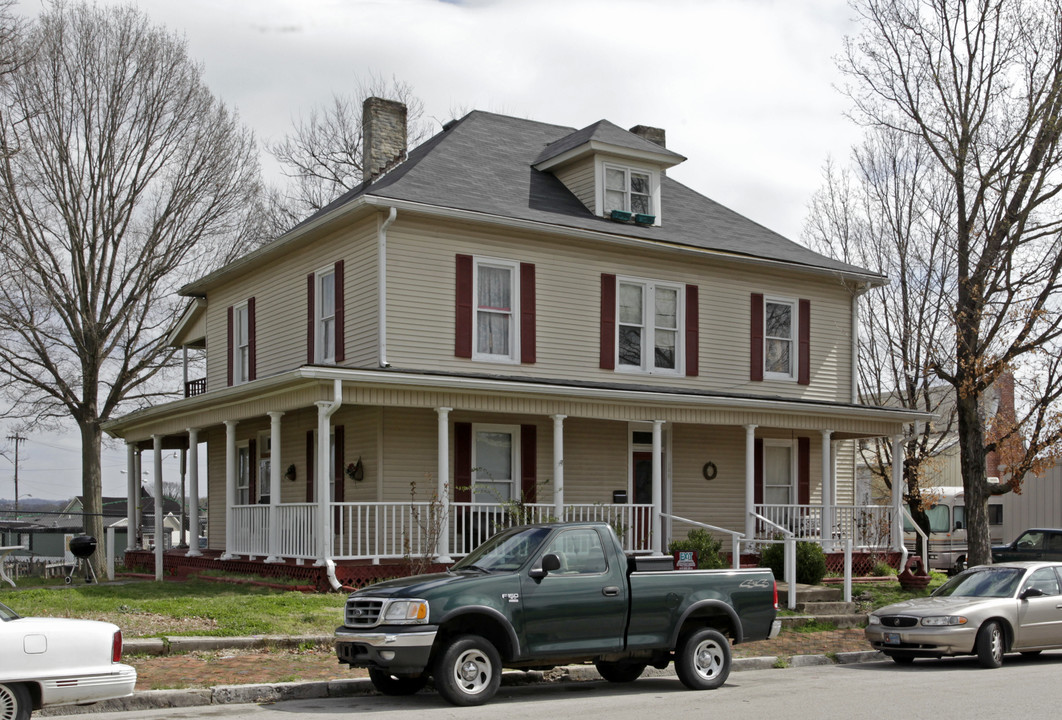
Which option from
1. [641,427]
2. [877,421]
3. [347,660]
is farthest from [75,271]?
[347,660]

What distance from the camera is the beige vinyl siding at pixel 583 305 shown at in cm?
2030

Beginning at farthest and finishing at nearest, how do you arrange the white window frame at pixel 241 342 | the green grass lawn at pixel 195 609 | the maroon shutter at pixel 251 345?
the white window frame at pixel 241 342, the maroon shutter at pixel 251 345, the green grass lawn at pixel 195 609

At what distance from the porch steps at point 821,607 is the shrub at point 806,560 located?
53 cm

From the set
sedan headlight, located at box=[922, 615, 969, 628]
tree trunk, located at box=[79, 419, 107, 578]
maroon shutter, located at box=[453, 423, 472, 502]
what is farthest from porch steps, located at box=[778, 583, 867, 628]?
tree trunk, located at box=[79, 419, 107, 578]

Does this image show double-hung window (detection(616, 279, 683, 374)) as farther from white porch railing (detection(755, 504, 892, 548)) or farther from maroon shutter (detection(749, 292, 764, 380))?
white porch railing (detection(755, 504, 892, 548))

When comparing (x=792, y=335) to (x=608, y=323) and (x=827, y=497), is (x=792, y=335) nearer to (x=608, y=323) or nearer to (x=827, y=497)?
(x=827, y=497)

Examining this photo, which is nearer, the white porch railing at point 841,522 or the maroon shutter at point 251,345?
the white porch railing at point 841,522

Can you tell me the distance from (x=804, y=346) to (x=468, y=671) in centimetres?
1596

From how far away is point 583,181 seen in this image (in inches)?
938

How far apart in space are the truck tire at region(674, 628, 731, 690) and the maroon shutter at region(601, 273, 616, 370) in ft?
33.8

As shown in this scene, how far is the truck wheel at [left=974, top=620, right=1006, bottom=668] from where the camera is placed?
14.6 m

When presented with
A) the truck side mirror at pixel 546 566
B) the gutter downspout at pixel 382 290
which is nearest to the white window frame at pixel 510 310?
the gutter downspout at pixel 382 290

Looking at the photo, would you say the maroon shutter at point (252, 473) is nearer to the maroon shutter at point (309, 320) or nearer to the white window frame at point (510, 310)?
the maroon shutter at point (309, 320)

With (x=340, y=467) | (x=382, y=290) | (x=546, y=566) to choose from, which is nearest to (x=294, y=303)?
(x=340, y=467)
